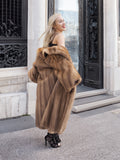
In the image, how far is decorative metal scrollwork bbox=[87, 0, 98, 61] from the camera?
6535 mm

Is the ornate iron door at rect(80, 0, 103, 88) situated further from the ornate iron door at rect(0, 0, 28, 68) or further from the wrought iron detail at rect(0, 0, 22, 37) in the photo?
the wrought iron detail at rect(0, 0, 22, 37)

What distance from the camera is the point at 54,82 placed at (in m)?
2.68

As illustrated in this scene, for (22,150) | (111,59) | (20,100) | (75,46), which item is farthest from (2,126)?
(75,46)

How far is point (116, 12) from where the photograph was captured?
20.2ft

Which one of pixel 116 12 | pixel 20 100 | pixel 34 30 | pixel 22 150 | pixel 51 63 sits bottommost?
pixel 22 150

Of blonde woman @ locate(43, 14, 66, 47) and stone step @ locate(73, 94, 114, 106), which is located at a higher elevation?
blonde woman @ locate(43, 14, 66, 47)

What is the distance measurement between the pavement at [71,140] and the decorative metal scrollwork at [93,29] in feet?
9.58

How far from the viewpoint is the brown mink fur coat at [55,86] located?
8.22 feet

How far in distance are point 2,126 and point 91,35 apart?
4459 mm

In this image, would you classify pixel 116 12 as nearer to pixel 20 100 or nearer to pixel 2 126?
pixel 20 100

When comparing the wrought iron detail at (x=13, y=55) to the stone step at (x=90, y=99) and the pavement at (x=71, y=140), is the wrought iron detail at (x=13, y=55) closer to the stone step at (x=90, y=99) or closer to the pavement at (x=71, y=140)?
the pavement at (x=71, y=140)

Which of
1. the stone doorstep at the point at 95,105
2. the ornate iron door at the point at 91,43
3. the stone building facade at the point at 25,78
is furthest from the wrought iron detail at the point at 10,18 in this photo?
the ornate iron door at the point at 91,43

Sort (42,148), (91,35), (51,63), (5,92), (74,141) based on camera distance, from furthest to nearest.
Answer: (91,35) → (5,92) → (74,141) → (42,148) → (51,63)

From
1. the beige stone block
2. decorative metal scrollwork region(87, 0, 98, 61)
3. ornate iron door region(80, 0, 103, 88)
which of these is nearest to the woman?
the beige stone block
